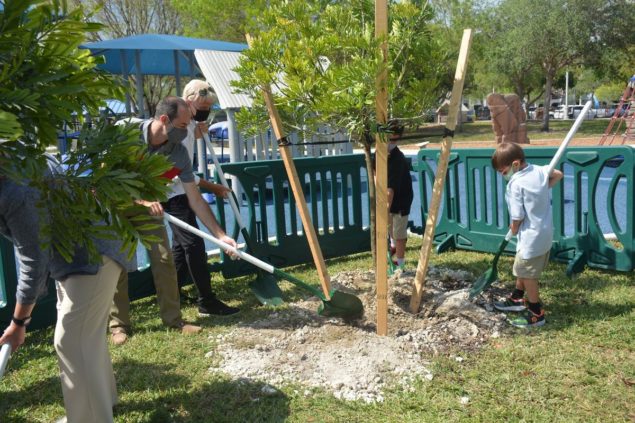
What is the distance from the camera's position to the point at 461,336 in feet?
13.2

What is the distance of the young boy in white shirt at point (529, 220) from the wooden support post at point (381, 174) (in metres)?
1.03

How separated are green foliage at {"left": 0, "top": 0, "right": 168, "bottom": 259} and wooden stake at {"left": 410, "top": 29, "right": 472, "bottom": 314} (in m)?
2.76

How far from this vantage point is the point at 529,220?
4.23 metres

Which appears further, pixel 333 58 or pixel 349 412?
pixel 333 58

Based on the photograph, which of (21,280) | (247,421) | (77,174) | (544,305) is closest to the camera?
(77,174)

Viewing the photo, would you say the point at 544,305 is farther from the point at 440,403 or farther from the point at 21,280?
the point at 21,280

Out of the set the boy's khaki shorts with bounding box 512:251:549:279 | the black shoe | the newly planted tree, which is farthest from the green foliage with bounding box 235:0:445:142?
the black shoe

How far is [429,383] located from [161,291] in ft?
7.27

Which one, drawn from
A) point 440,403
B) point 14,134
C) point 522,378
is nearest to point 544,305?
point 522,378

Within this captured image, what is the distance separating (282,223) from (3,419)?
3444 mm

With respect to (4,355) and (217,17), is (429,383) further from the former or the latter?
(217,17)

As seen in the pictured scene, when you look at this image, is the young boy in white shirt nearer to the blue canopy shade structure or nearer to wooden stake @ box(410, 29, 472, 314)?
wooden stake @ box(410, 29, 472, 314)

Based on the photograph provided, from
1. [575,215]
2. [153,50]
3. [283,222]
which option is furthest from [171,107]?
[153,50]

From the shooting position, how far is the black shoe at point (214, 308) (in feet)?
15.8
